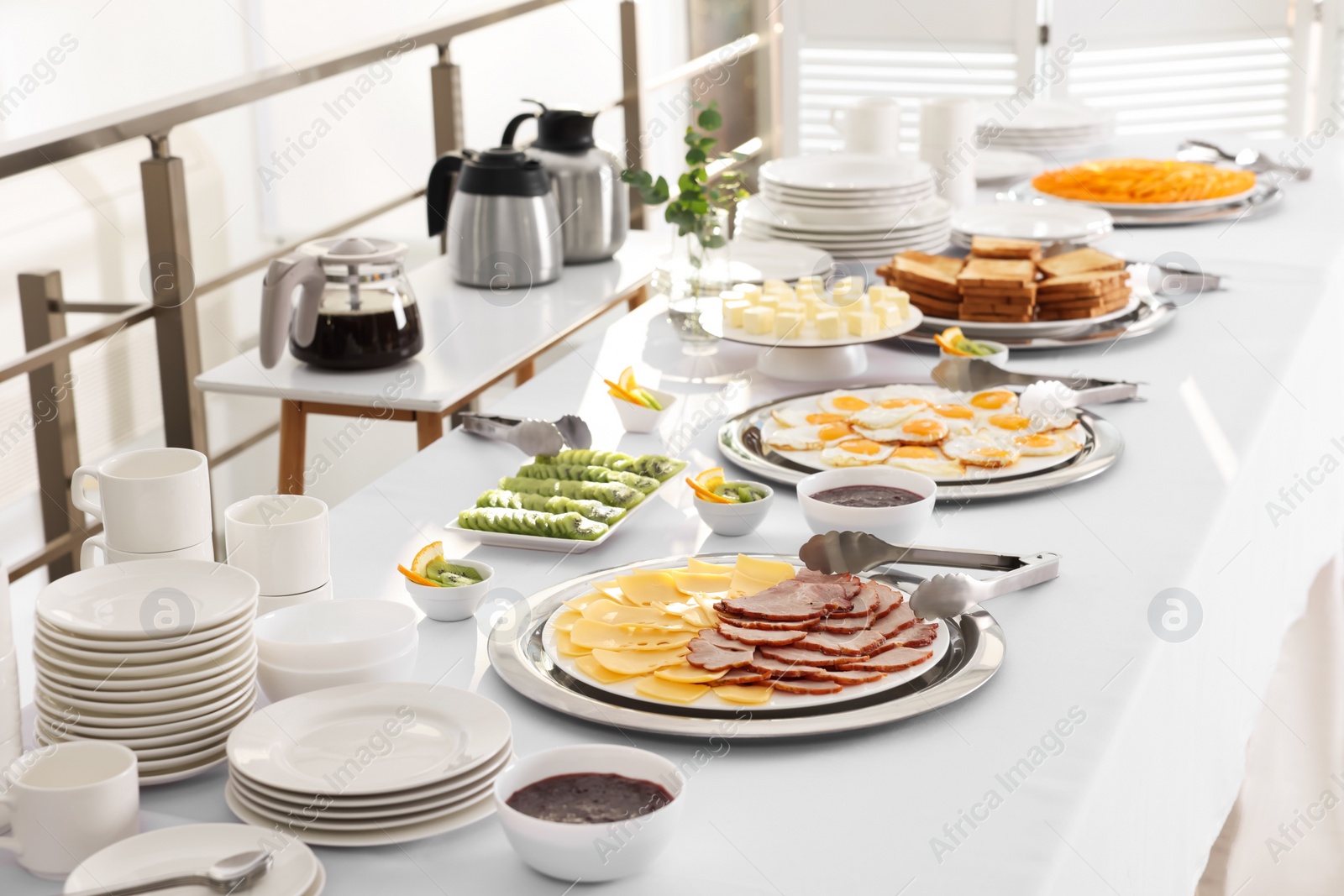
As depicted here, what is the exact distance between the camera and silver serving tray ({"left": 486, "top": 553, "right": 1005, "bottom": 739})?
0.95 m

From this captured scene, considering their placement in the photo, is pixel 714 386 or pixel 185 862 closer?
pixel 185 862

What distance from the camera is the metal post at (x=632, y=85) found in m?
3.37

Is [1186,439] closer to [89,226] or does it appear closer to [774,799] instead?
[774,799]

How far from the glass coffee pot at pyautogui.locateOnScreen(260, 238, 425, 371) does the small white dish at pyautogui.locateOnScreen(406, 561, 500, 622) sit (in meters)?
0.81

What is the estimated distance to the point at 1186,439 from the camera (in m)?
1.53

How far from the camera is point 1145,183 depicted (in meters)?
2.51

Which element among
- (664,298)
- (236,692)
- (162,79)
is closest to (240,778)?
(236,692)

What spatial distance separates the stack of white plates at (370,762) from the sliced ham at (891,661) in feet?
0.82

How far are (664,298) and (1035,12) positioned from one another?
2.93 metres

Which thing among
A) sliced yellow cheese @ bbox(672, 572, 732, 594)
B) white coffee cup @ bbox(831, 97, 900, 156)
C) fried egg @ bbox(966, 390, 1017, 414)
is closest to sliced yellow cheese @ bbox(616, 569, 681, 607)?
sliced yellow cheese @ bbox(672, 572, 732, 594)

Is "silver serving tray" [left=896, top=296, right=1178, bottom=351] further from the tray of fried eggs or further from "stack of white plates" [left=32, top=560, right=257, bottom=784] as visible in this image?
"stack of white plates" [left=32, top=560, right=257, bottom=784]

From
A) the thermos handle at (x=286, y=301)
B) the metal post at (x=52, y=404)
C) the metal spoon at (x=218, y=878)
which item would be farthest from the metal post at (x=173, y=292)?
the metal spoon at (x=218, y=878)

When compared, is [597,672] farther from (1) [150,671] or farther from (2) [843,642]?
(1) [150,671]

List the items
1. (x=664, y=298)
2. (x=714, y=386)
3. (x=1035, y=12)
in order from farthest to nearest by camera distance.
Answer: (x=1035, y=12)
(x=664, y=298)
(x=714, y=386)
